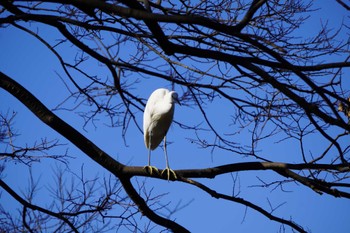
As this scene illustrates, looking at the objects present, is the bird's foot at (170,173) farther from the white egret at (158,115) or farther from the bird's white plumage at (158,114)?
the bird's white plumage at (158,114)

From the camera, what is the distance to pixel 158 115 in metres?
4.90

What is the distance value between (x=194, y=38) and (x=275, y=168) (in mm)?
1274

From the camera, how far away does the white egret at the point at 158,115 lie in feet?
15.7

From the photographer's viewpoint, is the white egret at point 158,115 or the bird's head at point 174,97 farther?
the white egret at point 158,115

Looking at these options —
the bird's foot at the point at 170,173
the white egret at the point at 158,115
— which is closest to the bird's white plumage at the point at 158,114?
the white egret at the point at 158,115

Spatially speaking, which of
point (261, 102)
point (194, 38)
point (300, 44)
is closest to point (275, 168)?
point (261, 102)

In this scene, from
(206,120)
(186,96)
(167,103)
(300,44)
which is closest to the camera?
(300,44)

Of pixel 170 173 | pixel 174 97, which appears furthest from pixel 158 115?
pixel 170 173

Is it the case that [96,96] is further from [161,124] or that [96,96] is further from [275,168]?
[275,168]

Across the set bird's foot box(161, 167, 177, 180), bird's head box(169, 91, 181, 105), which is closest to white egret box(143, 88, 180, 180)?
bird's head box(169, 91, 181, 105)

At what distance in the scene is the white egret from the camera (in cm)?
480

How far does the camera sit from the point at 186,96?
12.7 ft

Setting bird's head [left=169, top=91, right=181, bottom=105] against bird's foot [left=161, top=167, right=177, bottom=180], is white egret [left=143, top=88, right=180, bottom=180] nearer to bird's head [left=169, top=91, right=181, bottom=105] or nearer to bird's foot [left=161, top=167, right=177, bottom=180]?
bird's head [left=169, top=91, right=181, bottom=105]

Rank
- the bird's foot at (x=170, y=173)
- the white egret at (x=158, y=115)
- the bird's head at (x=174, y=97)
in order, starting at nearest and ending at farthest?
the bird's foot at (x=170, y=173) → the bird's head at (x=174, y=97) → the white egret at (x=158, y=115)
